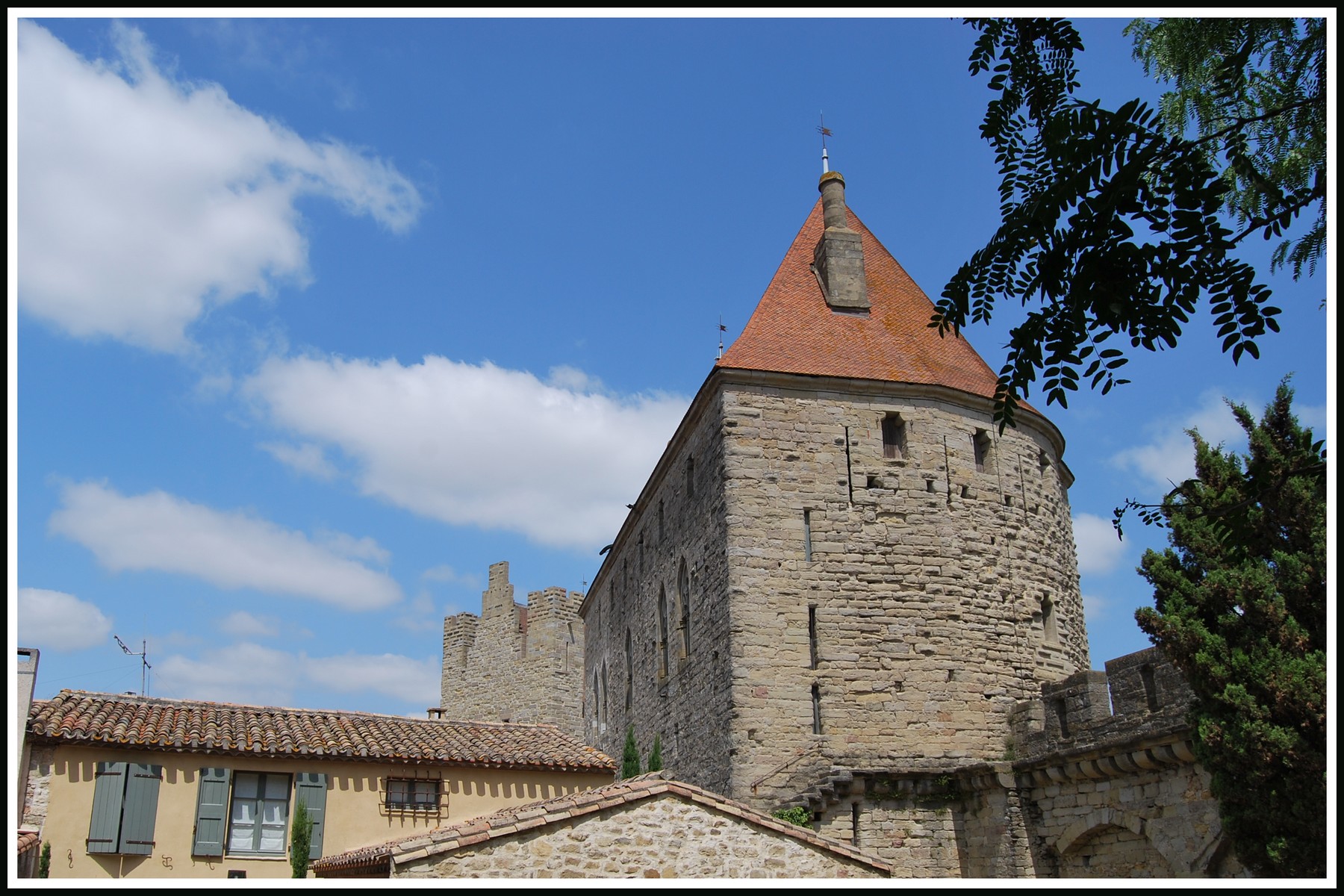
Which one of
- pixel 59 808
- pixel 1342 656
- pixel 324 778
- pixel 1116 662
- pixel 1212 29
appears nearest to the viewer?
pixel 1342 656

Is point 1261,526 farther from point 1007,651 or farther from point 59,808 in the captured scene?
point 59,808

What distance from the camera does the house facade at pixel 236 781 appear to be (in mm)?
14602

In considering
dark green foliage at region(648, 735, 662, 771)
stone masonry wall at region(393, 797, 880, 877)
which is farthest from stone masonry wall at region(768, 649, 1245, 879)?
dark green foliage at region(648, 735, 662, 771)

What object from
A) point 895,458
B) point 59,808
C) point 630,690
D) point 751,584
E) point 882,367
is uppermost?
point 882,367

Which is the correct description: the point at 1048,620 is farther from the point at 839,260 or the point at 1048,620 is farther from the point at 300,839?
the point at 300,839

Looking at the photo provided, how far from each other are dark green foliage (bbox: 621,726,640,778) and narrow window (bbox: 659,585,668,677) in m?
2.56

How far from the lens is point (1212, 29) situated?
6.50 meters

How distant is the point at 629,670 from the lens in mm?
24641

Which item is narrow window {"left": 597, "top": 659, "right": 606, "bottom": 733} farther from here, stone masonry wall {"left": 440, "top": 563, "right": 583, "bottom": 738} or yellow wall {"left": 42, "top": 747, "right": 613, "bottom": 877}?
yellow wall {"left": 42, "top": 747, "right": 613, "bottom": 877}

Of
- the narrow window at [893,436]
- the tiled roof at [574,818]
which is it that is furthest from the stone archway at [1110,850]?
the narrow window at [893,436]

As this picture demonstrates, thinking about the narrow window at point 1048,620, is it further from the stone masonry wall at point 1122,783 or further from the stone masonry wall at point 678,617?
the stone masonry wall at point 678,617

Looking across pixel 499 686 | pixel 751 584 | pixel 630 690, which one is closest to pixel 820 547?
pixel 751 584

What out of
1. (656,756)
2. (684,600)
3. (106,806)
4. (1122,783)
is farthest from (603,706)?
(1122,783)

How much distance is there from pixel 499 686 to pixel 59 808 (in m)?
25.5
